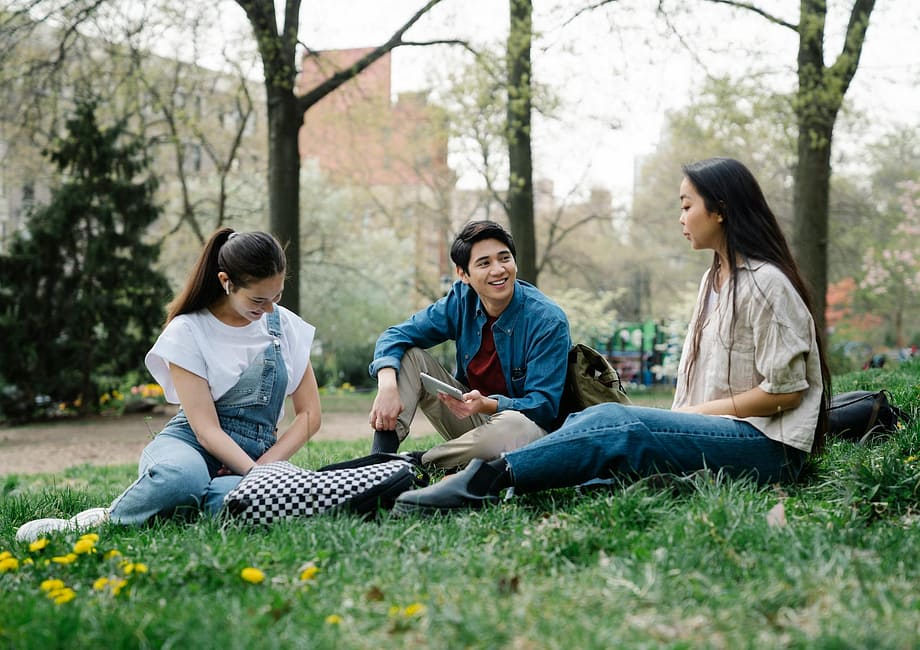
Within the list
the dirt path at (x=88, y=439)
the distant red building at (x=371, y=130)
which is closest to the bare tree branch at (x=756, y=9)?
the distant red building at (x=371, y=130)

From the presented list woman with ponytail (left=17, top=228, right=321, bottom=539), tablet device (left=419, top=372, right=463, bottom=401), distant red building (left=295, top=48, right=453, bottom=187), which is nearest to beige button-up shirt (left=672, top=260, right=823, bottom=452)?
tablet device (left=419, top=372, right=463, bottom=401)

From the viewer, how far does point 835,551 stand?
247 centimetres

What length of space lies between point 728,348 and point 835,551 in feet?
3.70

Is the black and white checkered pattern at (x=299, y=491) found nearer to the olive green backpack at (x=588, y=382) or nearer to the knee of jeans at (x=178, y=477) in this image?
the knee of jeans at (x=178, y=477)

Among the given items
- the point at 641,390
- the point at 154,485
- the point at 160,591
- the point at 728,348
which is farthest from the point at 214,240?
the point at 641,390

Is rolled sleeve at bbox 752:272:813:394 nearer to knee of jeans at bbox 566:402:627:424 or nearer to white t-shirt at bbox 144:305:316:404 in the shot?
knee of jeans at bbox 566:402:627:424

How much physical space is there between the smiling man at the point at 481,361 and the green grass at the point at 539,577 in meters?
0.45

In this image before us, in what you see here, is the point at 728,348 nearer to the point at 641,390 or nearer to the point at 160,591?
the point at 160,591

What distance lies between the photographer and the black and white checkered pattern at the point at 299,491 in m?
3.29

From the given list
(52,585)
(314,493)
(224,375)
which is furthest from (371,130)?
(52,585)

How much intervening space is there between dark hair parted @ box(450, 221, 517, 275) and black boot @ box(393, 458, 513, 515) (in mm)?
1239

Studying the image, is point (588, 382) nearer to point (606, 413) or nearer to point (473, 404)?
point (473, 404)

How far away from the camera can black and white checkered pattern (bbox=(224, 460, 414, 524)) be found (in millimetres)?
3295

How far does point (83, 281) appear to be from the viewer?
14.0 m
